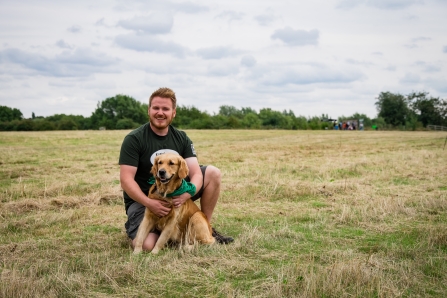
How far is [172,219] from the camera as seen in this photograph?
207 inches

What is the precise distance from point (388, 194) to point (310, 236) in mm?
3803

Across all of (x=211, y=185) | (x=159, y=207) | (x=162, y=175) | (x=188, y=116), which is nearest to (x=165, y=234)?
(x=159, y=207)

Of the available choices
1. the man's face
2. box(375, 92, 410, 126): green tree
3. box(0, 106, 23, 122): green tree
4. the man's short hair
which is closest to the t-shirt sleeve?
the man's face

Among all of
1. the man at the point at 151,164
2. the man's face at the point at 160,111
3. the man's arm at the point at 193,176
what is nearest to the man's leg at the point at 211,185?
the man at the point at 151,164

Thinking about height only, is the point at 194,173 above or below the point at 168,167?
below

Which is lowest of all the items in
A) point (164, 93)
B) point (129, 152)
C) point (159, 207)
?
point (159, 207)

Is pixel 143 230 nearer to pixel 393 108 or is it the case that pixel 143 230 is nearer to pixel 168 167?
pixel 168 167

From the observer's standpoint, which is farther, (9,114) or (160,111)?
(9,114)

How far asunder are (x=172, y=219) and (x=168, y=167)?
27.5 inches

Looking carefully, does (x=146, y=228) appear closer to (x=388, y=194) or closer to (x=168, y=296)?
(x=168, y=296)

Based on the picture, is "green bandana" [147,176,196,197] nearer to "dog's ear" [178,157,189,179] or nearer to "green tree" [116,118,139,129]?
"dog's ear" [178,157,189,179]

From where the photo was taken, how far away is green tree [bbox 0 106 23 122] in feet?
270

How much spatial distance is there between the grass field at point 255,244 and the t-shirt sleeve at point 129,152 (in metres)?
1.11

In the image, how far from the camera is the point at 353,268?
3.91m
